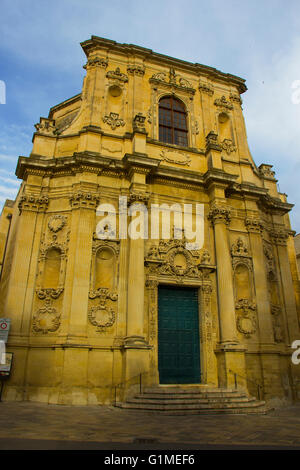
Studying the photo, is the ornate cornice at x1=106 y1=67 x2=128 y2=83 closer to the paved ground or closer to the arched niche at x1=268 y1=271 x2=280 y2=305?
the arched niche at x1=268 y1=271 x2=280 y2=305

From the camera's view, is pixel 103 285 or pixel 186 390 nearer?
pixel 186 390

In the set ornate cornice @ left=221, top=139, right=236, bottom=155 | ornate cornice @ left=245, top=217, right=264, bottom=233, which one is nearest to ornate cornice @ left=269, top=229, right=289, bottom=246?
ornate cornice @ left=245, top=217, right=264, bottom=233

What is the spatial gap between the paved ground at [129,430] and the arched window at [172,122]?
11641 mm

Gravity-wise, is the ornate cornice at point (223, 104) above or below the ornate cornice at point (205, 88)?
below

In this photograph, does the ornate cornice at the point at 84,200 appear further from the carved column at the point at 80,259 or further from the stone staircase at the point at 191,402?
the stone staircase at the point at 191,402

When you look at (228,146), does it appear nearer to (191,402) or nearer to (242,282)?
(242,282)

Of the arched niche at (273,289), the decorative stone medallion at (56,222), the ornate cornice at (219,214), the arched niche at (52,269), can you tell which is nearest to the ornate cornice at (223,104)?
the ornate cornice at (219,214)

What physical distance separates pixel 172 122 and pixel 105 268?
26.4 feet

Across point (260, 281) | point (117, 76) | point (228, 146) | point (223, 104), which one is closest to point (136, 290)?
point (260, 281)

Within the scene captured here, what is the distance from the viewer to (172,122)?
1630 cm

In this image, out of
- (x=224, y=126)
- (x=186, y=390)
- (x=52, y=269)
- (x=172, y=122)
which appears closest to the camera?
(x=186, y=390)

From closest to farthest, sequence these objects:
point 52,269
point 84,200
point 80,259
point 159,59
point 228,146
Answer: point 80,259
point 52,269
point 84,200
point 228,146
point 159,59

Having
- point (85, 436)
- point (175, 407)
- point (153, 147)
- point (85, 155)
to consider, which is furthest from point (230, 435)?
point (153, 147)

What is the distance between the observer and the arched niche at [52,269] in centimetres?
1217
